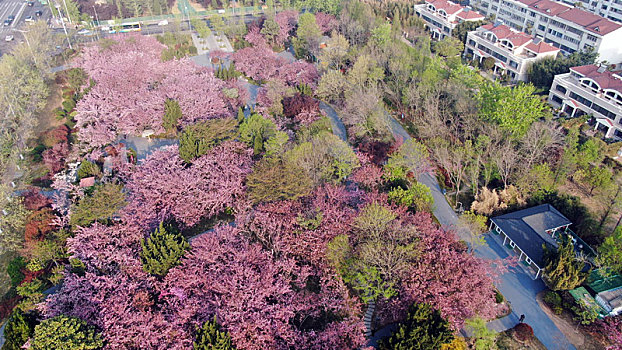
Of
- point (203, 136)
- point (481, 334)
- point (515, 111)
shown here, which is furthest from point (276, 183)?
point (515, 111)

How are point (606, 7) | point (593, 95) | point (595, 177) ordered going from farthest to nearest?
point (606, 7), point (593, 95), point (595, 177)

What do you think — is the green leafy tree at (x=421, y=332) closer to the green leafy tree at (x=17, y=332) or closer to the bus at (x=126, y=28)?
the green leafy tree at (x=17, y=332)

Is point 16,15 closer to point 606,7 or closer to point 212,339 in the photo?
point 212,339

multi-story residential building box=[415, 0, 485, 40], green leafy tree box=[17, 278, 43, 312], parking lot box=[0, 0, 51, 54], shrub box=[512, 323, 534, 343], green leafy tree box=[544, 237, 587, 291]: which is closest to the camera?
shrub box=[512, 323, 534, 343]

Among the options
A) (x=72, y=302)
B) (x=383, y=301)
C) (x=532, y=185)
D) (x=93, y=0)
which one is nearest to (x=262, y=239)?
(x=383, y=301)

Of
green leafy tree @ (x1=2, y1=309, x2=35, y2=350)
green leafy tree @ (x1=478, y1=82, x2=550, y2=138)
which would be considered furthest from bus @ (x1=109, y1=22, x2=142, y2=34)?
green leafy tree @ (x1=478, y1=82, x2=550, y2=138)

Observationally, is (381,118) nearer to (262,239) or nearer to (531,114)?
(531,114)

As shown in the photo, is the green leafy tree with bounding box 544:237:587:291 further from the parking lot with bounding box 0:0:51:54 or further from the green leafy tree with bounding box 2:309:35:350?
the parking lot with bounding box 0:0:51:54
